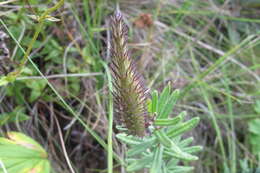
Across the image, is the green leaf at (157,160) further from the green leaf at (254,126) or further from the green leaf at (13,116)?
the green leaf at (254,126)

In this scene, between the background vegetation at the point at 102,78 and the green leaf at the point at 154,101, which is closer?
the green leaf at the point at 154,101

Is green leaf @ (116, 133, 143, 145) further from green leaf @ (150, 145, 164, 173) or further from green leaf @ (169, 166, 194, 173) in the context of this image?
green leaf @ (169, 166, 194, 173)

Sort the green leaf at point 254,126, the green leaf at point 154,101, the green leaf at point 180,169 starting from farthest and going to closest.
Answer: the green leaf at point 254,126 → the green leaf at point 180,169 → the green leaf at point 154,101

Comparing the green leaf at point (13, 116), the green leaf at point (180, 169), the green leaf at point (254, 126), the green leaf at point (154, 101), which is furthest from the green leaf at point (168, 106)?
the green leaf at point (254, 126)

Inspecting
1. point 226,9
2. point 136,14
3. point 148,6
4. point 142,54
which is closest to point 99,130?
point 142,54

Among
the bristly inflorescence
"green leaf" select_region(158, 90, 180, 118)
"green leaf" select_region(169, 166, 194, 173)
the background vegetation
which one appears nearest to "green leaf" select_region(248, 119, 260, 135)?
the background vegetation

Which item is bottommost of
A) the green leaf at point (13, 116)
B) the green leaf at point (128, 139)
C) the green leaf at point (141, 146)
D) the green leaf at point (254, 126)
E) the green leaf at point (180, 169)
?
the green leaf at point (180, 169)

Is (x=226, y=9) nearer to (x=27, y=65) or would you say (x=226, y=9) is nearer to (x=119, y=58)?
(x=27, y=65)
